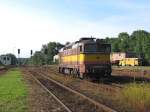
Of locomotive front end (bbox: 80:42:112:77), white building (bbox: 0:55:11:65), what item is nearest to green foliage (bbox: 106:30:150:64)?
white building (bbox: 0:55:11:65)

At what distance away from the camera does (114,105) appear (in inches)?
607

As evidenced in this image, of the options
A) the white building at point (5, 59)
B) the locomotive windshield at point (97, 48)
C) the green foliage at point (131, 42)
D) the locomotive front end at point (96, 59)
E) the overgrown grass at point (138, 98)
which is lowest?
the overgrown grass at point (138, 98)

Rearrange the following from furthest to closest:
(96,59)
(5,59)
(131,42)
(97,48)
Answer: (131,42) < (5,59) < (97,48) < (96,59)

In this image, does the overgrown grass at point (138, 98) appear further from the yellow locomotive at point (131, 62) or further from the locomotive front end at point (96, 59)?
the yellow locomotive at point (131, 62)

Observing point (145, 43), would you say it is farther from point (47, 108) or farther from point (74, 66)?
point (47, 108)

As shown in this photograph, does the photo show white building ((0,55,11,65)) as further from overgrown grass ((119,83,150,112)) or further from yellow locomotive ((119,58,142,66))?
overgrown grass ((119,83,150,112))

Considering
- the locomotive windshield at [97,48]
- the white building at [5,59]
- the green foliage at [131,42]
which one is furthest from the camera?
the white building at [5,59]

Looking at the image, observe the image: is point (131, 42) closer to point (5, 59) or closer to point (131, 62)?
point (5, 59)

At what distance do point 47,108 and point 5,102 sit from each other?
2.73 meters

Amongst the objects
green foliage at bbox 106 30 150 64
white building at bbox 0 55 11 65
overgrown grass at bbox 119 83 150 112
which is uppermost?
green foliage at bbox 106 30 150 64

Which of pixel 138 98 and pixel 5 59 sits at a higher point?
pixel 5 59

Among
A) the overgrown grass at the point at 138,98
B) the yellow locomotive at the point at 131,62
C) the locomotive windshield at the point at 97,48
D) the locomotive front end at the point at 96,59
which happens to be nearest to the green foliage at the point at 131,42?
the yellow locomotive at the point at 131,62

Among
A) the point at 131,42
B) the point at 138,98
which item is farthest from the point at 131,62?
the point at 138,98

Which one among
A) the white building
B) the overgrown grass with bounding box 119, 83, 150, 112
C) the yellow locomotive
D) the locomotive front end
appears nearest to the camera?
the overgrown grass with bounding box 119, 83, 150, 112
